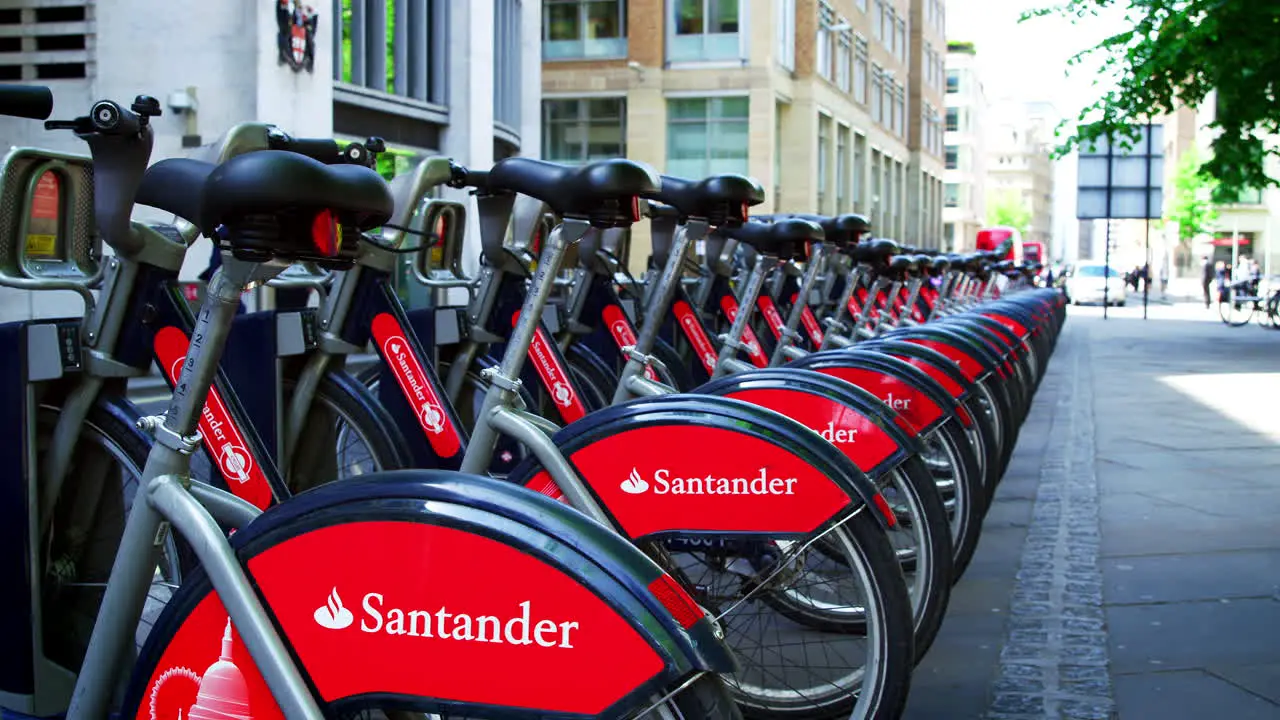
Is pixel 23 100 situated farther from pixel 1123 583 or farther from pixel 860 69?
pixel 860 69

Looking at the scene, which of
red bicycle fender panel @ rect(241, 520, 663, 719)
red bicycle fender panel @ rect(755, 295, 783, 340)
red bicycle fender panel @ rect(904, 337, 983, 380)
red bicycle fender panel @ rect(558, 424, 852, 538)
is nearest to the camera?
red bicycle fender panel @ rect(241, 520, 663, 719)

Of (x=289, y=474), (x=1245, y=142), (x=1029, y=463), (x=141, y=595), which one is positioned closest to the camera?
(x=141, y=595)

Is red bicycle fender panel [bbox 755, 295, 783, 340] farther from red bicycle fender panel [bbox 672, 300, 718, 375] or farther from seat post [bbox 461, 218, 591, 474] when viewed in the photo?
seat post [bbox 461, 218, 591, 474]

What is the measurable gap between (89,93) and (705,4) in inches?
876

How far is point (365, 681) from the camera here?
1.85 m

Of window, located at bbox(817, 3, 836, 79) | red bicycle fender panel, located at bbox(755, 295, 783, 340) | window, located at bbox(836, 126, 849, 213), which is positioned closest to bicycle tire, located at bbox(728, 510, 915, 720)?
red bicycle fender panel, located at bbox(755, 295, 783, 340)

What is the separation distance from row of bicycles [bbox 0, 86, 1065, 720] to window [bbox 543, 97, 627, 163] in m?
32.7

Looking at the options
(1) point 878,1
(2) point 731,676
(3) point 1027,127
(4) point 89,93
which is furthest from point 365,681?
(3) point 1027,127

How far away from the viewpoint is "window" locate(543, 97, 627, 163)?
38281 mm

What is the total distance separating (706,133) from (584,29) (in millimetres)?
4160

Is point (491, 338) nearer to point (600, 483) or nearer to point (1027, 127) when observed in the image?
point (600, 483)

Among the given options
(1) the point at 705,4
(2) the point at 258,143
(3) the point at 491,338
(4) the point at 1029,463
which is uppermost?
(1) the point at 705,4

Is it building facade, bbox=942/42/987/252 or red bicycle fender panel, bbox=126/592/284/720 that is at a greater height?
building facade, bbox=942/42/987/252

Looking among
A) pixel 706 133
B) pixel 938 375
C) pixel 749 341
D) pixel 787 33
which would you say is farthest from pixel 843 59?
pixel 938 375
